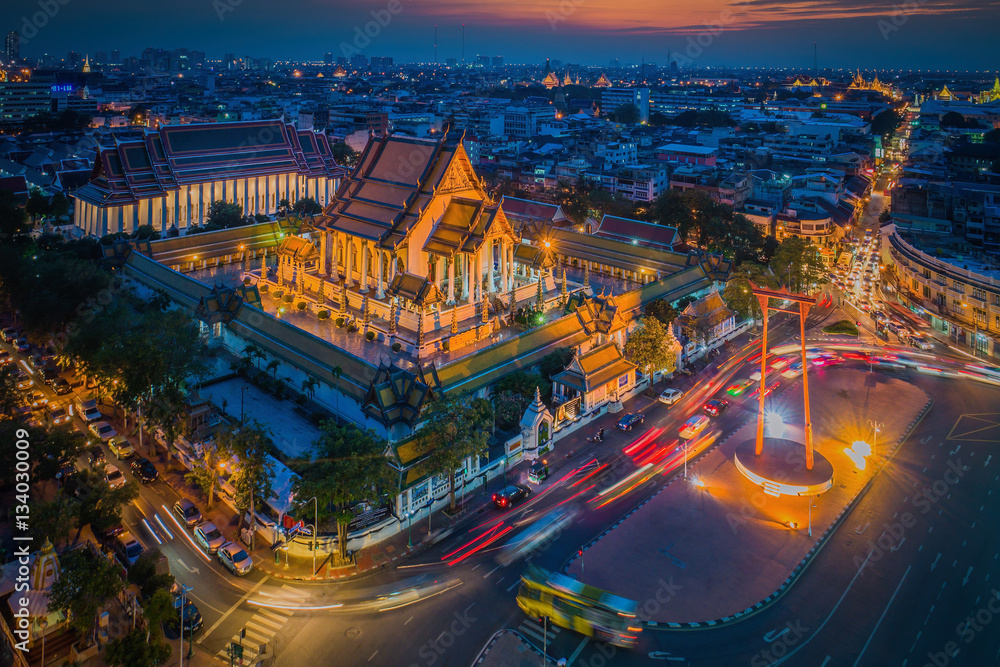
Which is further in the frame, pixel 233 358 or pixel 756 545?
pixel 233 358

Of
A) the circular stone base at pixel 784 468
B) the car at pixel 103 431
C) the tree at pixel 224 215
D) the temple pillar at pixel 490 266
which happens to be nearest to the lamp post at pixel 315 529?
the car at pixel 103 431

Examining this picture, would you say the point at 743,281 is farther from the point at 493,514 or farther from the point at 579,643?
the point at 579,643

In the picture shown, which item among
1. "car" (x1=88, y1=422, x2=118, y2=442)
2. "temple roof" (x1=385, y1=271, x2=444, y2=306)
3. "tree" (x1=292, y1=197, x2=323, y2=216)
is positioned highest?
"tree" (x1=292, y1=197, x2=323, y2=216)

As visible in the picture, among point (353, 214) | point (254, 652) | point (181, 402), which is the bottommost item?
point (254, 652)

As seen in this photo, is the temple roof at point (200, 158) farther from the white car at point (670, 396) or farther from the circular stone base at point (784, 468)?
the circular stone base at point (784, 468)

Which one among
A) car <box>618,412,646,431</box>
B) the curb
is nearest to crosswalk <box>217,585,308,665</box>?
the curb

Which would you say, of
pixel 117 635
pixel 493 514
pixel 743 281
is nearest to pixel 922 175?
pixel 743 281

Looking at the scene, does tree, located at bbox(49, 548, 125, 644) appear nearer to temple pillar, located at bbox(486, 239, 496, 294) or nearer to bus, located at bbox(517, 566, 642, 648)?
bus, located at bbox(517, 566, 642, 648)
